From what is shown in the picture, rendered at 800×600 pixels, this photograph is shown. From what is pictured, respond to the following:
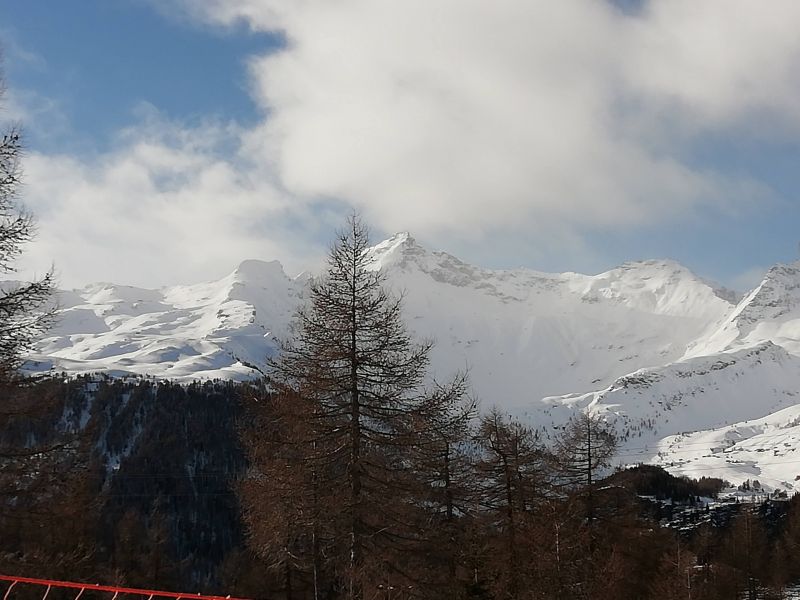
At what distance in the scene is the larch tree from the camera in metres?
14.0

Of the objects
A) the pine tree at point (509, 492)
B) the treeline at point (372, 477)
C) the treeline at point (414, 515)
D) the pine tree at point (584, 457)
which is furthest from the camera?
the pine tree at point (584, 457)

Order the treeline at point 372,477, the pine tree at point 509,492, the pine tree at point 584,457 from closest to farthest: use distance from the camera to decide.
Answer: the treeline at point 372,477, the pine tree at point 509,492, the pine tree at point 584,457

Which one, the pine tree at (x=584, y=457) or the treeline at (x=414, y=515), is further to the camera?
the pine tree at (x=584, y=457)

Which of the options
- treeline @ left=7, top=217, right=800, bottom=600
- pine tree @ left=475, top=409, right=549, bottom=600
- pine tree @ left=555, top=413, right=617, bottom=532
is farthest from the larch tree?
pine tree @ left=555, top=413, right=617, bottom=532

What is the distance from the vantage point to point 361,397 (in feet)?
47.3

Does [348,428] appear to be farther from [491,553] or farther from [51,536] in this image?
[51,536]

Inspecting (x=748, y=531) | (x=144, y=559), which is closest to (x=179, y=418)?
(x=144, y=559)

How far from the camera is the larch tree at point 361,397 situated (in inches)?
553

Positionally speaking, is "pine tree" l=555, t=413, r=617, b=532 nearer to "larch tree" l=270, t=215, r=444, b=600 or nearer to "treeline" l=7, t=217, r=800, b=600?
"treeline" l=7, t=217, r=800, b=600

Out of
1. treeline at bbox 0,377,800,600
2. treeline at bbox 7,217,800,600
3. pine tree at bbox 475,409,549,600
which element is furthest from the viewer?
pine tree at bbox 475,409,549,600

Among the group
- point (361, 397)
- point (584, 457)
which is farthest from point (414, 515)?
point (584, 457)

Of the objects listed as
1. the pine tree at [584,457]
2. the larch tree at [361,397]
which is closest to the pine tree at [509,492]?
the pine tree at [584,457]

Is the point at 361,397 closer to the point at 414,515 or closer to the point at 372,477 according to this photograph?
the point at 372,477

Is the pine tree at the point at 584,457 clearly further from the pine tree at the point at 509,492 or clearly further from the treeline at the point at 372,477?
the pine tree at the point at 509,492
